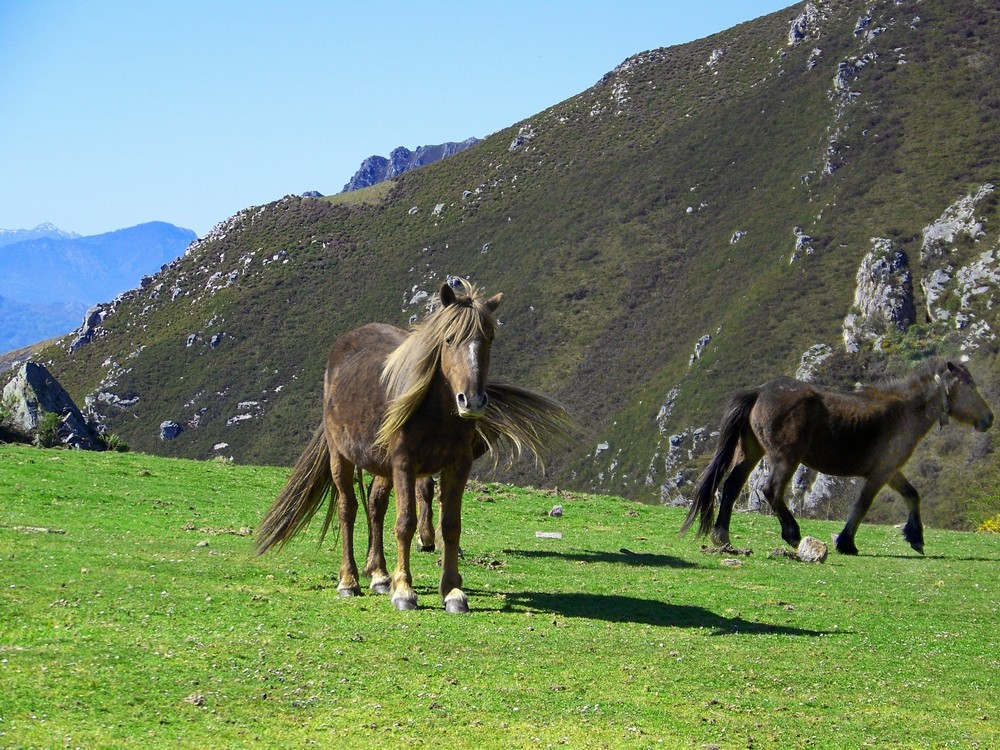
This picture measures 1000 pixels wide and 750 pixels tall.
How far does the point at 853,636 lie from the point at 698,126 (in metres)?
117

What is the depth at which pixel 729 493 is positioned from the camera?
61.5 feet

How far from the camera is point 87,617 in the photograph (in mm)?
9805

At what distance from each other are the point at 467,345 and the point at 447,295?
668 mm

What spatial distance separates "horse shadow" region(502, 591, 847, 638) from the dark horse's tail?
584cm

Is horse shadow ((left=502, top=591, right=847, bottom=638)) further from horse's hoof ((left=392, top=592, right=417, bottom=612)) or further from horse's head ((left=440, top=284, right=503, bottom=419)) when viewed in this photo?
horse's head ((left=440, top=284, right=503, bottom=419))

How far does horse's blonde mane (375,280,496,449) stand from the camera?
37.7 feet

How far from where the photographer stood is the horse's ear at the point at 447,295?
454 inches

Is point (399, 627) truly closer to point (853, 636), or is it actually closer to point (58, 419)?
point (853, 636)

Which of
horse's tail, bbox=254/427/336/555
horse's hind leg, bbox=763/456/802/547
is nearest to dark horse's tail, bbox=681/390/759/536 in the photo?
horse's hind leg, bbox=763/456/802/547

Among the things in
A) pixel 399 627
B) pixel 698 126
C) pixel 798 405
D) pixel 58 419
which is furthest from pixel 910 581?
pixel 698 126

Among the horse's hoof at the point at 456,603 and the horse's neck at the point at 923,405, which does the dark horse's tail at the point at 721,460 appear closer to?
the horse's neck at the point at 923,405

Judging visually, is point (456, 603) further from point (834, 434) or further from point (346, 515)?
point (834, 434)

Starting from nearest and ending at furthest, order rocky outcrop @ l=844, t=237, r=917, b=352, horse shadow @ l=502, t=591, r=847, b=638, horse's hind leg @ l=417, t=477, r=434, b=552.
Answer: horse shadow @ l=502, t=591, r=847, b=638 < horse's hind leg @ l=417, t=477, r=434, b=552 < rocky outcrop @ l=844, t=237, r=917, b=352

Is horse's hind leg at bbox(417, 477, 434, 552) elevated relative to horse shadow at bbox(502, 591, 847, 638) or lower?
elevated
